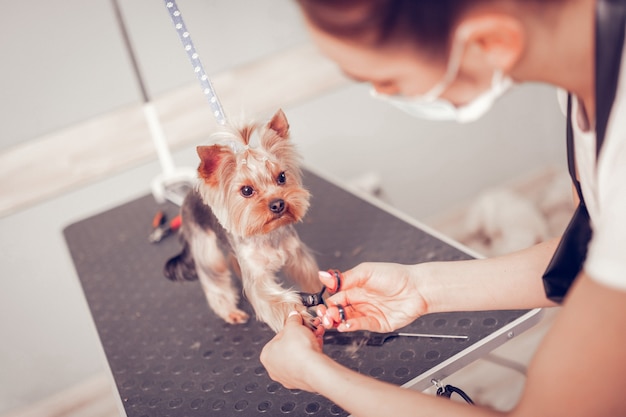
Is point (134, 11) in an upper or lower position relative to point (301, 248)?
upper

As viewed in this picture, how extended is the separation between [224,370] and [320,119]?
130 centimetres

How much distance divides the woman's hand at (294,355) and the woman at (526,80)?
3 centimetres

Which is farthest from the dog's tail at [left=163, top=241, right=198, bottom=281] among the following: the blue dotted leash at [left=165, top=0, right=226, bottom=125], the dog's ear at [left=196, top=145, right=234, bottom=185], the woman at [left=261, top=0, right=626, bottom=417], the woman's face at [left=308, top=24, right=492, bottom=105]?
the woman's face at [left=308, top=24, right=492, bottom=105]

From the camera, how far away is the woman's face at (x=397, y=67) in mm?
694

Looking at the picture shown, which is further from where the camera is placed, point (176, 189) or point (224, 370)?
point (176, 189)

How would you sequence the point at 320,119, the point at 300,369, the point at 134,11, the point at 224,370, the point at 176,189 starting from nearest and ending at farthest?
the point at 300,369 → the point at 224,370 → the point at 176,189 → the point at 134,11 → the point at 320,119

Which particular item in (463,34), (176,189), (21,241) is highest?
(463,34)

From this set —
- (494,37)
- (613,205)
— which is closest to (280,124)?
(494,37)

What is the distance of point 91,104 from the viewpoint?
1948mm

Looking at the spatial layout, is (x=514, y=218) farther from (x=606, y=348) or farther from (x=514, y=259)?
(x=606, y=348)

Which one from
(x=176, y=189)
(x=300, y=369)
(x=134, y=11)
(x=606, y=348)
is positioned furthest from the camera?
(x=134, y=11)

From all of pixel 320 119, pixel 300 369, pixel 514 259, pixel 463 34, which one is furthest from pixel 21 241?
pixel 463 34

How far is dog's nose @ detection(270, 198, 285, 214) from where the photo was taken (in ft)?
3.34

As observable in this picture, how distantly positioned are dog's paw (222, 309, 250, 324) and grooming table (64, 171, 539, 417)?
1cm
